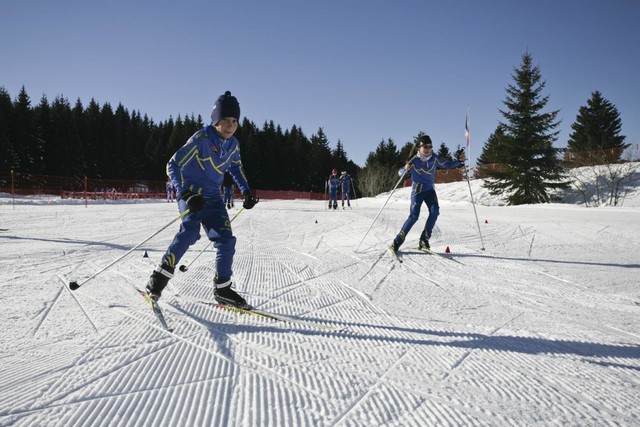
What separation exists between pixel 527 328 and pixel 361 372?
66.9 inches

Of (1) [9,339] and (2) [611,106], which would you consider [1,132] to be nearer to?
(1) [9,339]

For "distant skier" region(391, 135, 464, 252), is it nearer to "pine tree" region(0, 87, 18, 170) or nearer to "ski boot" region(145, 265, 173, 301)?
"ski boot" region(145, 265, 173, 301)

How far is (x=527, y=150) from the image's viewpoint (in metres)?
26.7

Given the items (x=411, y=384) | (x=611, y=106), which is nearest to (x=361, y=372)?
(x=411, y=384)

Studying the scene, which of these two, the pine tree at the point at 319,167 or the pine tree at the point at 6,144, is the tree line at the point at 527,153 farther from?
the pine tree at the point at 6,144

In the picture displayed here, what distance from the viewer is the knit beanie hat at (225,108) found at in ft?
11.0

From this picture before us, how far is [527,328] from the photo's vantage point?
2949 mm

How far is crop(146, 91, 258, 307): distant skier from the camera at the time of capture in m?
3.09

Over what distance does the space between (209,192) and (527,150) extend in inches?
1142

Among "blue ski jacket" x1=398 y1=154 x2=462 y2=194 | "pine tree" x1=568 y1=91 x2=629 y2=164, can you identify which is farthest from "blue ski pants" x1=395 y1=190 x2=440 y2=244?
"pine tree" x1=568 y1=91 x2=629 y2=164

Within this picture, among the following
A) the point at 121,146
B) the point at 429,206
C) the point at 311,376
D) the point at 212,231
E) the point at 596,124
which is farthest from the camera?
the point at 121,146

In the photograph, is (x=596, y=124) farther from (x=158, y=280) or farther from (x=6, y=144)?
(x=6, y=144)

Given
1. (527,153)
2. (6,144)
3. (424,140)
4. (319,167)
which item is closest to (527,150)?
(527,153)

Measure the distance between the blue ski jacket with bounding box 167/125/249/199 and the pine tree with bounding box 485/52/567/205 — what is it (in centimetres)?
→ 2758
